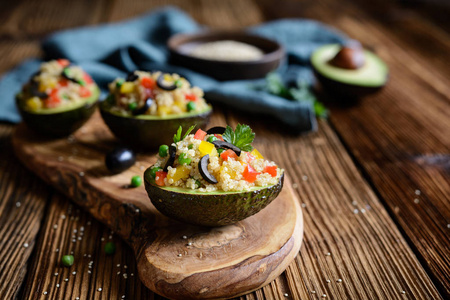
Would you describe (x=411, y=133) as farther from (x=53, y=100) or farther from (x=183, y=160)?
(x=53, y=100)

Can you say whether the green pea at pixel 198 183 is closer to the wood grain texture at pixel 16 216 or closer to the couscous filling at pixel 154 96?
the couscous filling at pixel 154 96

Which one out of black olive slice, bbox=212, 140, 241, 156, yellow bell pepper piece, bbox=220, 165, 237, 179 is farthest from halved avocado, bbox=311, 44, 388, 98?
yellow bell pepper piece, bbox=220, 165, 237, 179

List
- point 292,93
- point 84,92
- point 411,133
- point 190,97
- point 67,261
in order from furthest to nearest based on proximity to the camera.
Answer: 1. point 292,93
2. point 411,133
3. point 84,92
4. point 190,97
5. point 67,261

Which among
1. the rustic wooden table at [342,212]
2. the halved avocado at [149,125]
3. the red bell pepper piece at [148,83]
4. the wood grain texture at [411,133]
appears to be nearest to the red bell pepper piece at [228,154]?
the rustic wooden table at [342,212]

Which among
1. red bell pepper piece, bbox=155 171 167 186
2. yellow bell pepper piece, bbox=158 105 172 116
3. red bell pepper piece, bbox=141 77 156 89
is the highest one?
red bell pepper piece, bbox=155 171 167 186

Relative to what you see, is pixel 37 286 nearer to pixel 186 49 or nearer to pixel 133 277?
pixel 133 277

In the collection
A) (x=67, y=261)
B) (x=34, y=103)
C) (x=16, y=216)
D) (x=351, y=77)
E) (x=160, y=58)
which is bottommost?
(x=16, y=216)

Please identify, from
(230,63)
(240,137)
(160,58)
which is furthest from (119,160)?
(160,58)

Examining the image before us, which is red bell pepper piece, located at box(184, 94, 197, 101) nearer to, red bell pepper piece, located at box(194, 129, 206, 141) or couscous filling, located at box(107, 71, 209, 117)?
couscous filling, located at box(107, 71, 209, 117)
